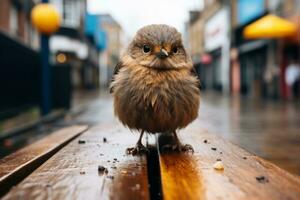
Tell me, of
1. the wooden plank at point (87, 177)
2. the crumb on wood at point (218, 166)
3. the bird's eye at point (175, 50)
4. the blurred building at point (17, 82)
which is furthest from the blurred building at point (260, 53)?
the crumb on wood at point (218, 166)

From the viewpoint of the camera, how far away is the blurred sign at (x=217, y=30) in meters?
42.5

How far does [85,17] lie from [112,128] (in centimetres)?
4338

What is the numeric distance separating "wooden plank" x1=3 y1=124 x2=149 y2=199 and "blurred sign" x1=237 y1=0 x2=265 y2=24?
28.8m

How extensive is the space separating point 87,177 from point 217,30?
44903 millimetres

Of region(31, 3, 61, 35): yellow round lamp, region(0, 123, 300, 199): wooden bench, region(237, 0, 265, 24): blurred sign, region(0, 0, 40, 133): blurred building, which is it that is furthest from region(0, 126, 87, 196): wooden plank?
region(237, 0, 265, 24): blurred sign

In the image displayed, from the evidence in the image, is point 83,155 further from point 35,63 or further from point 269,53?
point 269,53

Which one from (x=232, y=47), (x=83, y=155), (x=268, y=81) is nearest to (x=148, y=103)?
(x=83, y=155)

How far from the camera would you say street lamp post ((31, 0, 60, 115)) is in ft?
37.4

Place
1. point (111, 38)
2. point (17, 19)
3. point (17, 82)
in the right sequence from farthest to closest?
point (111, 38)
point (17, 19)
point (17, 82)

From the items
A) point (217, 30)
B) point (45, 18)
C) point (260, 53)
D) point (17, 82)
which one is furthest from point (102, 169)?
point (217, 30)

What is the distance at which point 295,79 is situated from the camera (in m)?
24.6

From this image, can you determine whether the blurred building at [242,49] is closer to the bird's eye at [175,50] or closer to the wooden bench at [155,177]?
the bird's eye at [175,50]

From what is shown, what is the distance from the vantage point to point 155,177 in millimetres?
2373

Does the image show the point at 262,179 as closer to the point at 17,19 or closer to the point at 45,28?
the point at 45,28
